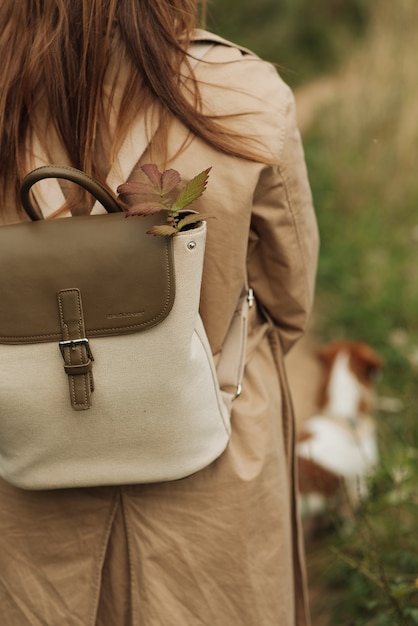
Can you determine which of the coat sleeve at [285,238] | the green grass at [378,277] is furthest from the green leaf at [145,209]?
the green grass at [378,277]

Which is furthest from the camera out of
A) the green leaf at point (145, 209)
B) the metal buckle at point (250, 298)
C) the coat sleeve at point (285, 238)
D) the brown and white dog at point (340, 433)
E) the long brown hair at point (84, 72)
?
the brown and white dog at point (340, 433)

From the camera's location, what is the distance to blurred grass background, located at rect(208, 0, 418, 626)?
2445 millimetres

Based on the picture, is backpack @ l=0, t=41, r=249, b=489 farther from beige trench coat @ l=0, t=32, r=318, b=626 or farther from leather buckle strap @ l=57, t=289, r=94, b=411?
beige trench coat @ l=0, t=32, r=318, b=626

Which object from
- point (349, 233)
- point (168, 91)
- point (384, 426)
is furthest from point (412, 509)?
point (349, 233)

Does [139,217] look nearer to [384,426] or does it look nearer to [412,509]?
[412,509]

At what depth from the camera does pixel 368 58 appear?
6.18 meters

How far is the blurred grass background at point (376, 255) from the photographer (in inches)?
96.3

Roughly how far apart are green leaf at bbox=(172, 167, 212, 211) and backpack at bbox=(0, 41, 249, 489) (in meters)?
0.05

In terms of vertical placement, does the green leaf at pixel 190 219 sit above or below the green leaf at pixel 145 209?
below

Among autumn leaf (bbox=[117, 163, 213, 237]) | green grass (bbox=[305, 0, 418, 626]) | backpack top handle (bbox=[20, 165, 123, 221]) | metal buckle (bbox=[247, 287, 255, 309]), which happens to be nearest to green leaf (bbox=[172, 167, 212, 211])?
autumn leaf (bbox=[117, 163, 213, 237])

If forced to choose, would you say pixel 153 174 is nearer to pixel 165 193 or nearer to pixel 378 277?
pixel 165 193

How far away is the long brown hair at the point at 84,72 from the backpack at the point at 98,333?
0.07 m

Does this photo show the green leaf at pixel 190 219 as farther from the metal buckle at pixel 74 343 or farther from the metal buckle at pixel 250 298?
the metal buckle at pixel 250 298

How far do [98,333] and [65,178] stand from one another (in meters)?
0.27
